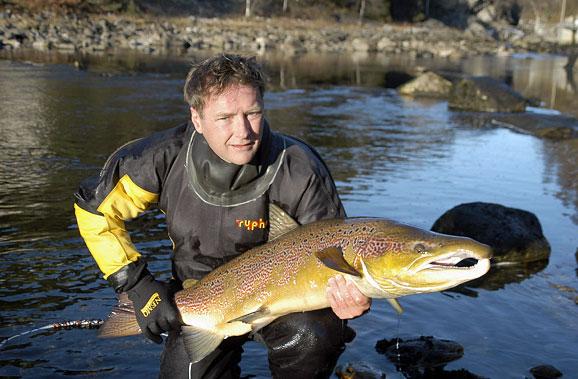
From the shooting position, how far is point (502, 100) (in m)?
20.6

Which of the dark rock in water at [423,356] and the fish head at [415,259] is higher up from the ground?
the fish head at [415,259]

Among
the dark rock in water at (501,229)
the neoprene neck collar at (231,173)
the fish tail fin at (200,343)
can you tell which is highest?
the neoprene neck collar at (231,173)

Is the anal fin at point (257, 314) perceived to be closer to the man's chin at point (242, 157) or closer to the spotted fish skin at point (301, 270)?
the spotted fish skin at point (301, 270)

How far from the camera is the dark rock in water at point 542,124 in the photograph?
16.2 m

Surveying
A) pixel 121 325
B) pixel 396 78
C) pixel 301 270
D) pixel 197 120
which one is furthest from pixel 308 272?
pixel 396 78

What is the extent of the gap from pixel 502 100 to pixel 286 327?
18035mm

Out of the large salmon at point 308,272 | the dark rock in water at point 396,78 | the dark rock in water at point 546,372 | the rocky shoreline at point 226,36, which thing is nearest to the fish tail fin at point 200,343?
the large salmon at point 308,272

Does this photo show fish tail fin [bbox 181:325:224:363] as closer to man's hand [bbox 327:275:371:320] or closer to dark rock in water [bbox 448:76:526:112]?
man's hand [bbox 327:275:371:320]

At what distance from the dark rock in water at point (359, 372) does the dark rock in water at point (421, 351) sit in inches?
10.3

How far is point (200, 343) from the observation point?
4109mm

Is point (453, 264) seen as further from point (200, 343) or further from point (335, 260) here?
point (200, 343)

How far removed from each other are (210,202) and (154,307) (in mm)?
731

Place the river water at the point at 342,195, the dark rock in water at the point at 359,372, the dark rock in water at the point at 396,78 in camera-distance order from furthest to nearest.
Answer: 1. the dark rock in water at the point at 396,78
2. the river water at the point at 342,195
3. the dark rock in water at the point at 359,372

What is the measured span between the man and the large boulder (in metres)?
19.9
